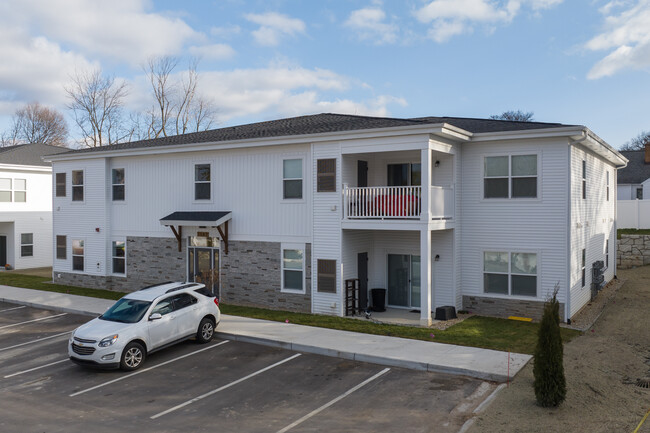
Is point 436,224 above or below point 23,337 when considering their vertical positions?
above

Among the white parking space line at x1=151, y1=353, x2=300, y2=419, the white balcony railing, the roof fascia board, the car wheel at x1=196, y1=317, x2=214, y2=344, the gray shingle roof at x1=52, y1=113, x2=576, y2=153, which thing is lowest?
the white parking space line at x1=151, y1=353, x2=300, y2=419

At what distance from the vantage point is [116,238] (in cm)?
2291

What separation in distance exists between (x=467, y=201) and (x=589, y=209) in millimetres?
5227

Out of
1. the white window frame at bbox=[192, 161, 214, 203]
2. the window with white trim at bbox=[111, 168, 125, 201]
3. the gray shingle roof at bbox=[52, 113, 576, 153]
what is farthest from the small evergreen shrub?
the window with white trim at bbox=[111, 168, 125, 201]

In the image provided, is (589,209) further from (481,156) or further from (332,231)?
(332,231)

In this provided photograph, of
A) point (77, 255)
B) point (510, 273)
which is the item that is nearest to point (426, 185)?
point (510, 273)

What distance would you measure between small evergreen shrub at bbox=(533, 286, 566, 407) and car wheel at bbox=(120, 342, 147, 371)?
331 inches

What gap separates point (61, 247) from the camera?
81.2ft

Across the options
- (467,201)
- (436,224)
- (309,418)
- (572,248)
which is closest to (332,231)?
(436,224)

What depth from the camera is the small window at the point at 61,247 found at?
24547mm

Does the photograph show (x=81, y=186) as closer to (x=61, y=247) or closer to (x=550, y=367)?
(x=61, y=247)

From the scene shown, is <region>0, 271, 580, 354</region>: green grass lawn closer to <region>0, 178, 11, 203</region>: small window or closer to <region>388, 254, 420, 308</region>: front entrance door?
<region>388, 254, 420, 308</region>: front entrance door

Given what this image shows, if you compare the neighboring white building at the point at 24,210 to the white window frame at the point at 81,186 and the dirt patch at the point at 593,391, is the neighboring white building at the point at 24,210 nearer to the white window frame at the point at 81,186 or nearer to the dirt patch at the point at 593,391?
the white window frame at the point at 81,186

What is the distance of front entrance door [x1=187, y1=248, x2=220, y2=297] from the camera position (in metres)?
20.0
